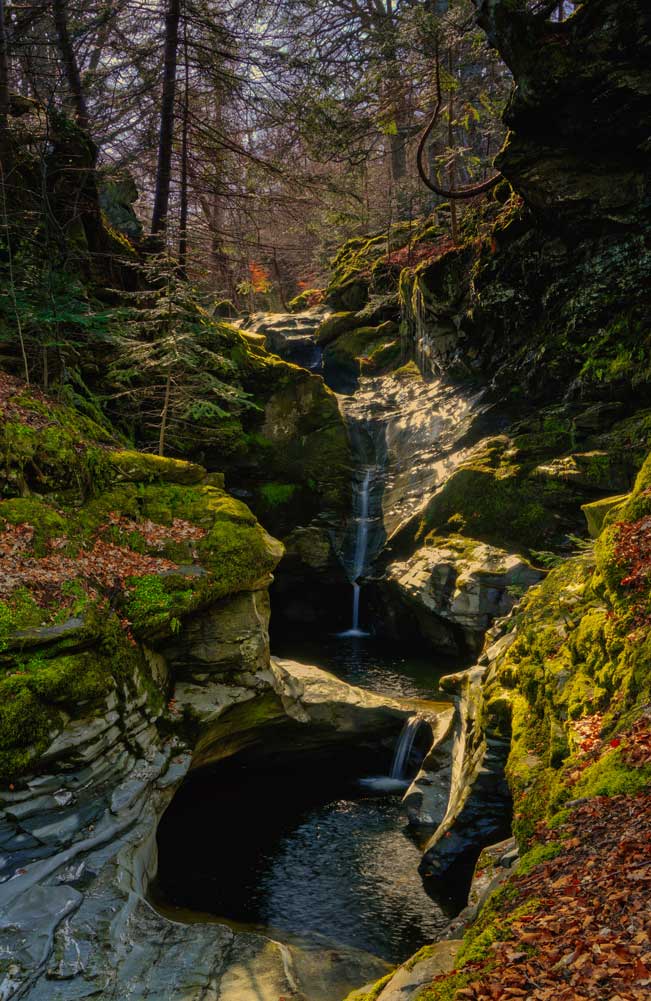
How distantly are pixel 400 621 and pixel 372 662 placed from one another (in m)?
1.41

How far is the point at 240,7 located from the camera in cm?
1587

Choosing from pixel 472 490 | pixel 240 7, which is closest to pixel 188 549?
pixel 472 490

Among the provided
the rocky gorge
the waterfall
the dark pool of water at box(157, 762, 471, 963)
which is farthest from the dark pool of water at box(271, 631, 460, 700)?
the dark pool of water at box(157, 762, 471, 963)

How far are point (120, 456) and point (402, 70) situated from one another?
616 inches

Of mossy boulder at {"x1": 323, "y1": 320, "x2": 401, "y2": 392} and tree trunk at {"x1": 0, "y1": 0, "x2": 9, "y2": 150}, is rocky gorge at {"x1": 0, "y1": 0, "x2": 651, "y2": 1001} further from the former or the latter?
tree trunk at {"x1": 0, "y1": 0, "x2": 9, "y2": 150}

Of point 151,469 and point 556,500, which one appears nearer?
point 151,469

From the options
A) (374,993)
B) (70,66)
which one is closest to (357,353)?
(70,66)

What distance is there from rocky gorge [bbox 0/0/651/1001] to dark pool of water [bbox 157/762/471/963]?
0.07 m

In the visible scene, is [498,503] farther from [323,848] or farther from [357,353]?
[357,353]

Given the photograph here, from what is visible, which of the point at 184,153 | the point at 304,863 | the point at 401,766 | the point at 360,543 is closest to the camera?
the point at 304,863

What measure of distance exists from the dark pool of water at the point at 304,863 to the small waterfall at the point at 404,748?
615 mm

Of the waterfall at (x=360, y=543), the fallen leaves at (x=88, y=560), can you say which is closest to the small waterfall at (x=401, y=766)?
the fallen leaves at (x=88, y=560)

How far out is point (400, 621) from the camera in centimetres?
1543

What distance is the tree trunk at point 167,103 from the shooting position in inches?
575
